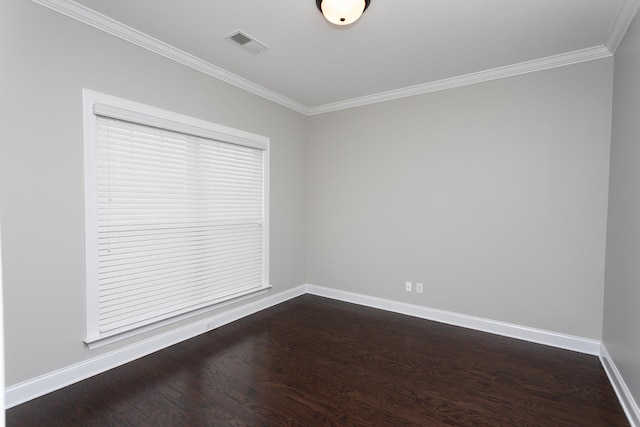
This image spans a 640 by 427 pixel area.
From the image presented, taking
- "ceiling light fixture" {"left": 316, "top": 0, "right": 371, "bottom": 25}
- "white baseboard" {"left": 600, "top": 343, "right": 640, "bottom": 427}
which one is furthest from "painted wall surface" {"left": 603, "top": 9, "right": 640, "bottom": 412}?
"ceiling light fixture" {"left": 316, "top": 0, "right": 371, "bottom": 25}

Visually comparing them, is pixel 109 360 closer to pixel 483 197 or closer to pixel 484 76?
pixel 483 197

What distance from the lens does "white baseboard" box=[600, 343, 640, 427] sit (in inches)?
80.1

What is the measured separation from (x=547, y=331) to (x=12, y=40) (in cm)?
493

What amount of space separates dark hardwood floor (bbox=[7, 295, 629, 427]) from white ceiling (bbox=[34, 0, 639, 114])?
274 cm

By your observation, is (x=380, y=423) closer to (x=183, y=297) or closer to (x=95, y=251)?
(x=183, y=297)

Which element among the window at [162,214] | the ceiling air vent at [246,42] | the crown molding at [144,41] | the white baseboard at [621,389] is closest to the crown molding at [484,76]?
the crown molding at [144,41]

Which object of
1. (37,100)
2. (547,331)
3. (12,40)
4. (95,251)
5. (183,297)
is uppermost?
(12,40)

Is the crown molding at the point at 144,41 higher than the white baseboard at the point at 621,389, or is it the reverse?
the crown molding at the point at 144,41

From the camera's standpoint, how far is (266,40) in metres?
2.80

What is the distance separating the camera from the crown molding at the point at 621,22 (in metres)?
2.24

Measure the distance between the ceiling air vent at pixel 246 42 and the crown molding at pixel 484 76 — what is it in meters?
1.63

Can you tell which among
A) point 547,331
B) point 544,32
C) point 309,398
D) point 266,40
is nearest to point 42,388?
point 309,398

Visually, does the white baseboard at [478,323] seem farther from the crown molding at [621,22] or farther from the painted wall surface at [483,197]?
the crown molding at [621,22]

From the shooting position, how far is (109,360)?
2621mm
